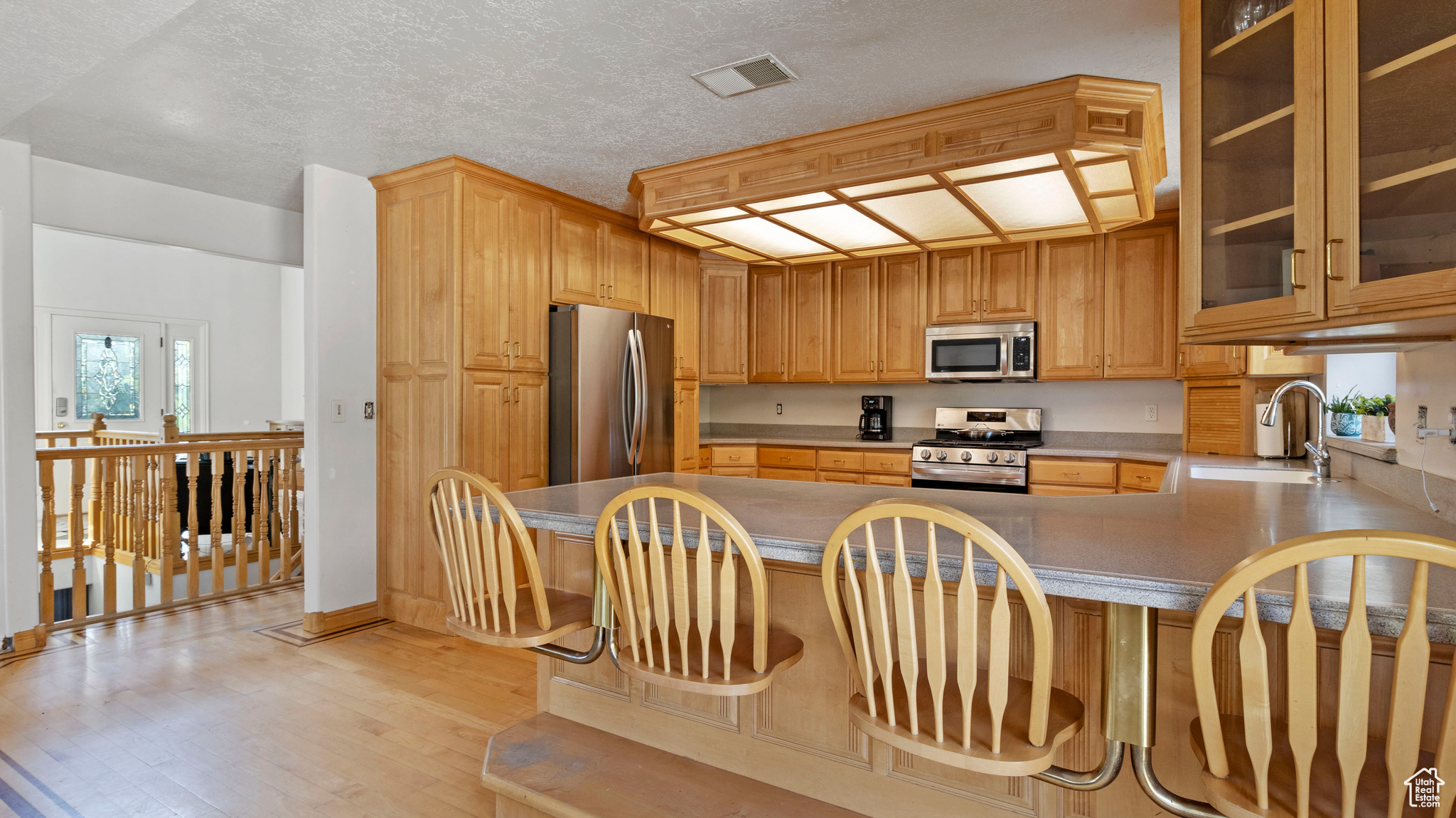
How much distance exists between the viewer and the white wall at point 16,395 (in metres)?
3.28

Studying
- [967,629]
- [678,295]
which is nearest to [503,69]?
[967,629]

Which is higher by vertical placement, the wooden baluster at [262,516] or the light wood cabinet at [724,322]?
the light wood cabinet at [724,322]

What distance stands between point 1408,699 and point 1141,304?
12.1ft

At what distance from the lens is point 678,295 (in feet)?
16.5

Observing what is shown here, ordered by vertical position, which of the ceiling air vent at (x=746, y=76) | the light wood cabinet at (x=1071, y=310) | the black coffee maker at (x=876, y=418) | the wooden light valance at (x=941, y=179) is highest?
the ceiling air vent at (x=746, y=76)

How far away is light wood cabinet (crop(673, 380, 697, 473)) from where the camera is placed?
4.96 meters

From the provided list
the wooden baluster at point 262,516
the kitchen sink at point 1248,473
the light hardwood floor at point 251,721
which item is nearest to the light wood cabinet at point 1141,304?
the kitchen sink at point 1248,473

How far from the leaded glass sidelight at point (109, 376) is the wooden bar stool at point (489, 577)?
668 cm

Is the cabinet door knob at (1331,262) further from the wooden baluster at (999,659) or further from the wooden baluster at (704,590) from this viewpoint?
the wooden baluster at (704,590)

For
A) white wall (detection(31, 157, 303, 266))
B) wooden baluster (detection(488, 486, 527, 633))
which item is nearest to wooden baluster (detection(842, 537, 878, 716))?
wooden baluster (detection(488, 486, 527, 633))

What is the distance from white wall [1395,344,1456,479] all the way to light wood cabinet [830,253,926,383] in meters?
2.71

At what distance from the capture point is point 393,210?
386 centimetres

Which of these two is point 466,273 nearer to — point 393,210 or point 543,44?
point 393,210

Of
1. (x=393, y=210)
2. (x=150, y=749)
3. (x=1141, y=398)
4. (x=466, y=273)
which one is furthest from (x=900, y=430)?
(x=150, y=749)
